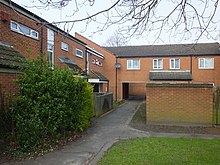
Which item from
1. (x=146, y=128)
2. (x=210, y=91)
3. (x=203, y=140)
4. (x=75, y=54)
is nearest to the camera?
(x=203, y=140)

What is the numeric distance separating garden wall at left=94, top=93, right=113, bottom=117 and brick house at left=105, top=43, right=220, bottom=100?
9752 millimetres

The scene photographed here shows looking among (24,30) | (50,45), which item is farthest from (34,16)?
(50,45)

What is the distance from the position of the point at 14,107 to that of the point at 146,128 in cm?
581

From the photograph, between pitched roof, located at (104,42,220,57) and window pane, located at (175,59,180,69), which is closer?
pitched roof, located at (104,42,220,57)

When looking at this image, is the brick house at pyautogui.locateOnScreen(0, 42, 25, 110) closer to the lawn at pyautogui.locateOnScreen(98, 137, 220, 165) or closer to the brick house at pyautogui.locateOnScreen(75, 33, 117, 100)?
the lawn at pyautogui.locateOnScreen(98, 137, 220, 165)

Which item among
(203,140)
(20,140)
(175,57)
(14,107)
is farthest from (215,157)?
(175,57)

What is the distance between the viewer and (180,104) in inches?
478

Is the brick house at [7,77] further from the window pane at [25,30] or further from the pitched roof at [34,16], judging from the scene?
the window pane at [25,30]

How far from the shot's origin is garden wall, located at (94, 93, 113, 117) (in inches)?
590

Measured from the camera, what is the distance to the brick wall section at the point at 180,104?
12.0 meters

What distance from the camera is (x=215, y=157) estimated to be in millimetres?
6477

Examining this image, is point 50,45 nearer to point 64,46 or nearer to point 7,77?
point 64,46

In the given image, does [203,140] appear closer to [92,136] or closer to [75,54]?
[92,136]

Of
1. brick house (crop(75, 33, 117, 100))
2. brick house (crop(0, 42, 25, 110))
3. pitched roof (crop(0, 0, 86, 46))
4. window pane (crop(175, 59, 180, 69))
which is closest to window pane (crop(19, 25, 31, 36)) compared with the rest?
pitched roof (crop(0, 0, 86, 46))
